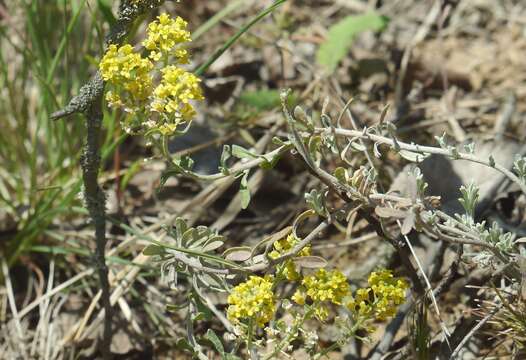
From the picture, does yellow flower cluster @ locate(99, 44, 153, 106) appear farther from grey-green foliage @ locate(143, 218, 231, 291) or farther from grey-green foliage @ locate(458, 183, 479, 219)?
grey-green foliage @ locate(458, 183, 479, 219)

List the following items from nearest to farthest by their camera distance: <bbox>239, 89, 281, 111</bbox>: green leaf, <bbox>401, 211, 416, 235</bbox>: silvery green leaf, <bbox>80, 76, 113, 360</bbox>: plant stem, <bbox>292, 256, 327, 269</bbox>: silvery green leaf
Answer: <bbox>401, 211, 416, 235</bbox>: silvery green leaf, <bbox>292, 256, 327, 269</bbox>: silvery green leaf, <bbox>80, 76, 113, 360</bbox>: plant stem, <bbox>239, 89, 281, 111</bbox>: green leaf

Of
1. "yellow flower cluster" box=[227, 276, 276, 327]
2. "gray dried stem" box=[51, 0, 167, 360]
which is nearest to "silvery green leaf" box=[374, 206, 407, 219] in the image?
"yellow flower cluster" box=[227, 276, 276, 327]

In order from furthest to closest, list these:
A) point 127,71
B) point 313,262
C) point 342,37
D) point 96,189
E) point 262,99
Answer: point 342,37, point 262,99, point 96,189, point 313,262, point 127,71

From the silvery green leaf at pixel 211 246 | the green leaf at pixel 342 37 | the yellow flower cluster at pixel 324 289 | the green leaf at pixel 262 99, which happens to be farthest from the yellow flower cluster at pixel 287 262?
the green leaf at pixel 342 37

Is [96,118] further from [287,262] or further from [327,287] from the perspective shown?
[327,287]

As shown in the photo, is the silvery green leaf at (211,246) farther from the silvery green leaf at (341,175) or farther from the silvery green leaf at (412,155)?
the silvery green leaf at (412,155)

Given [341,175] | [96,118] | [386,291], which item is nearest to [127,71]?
[96,118]
